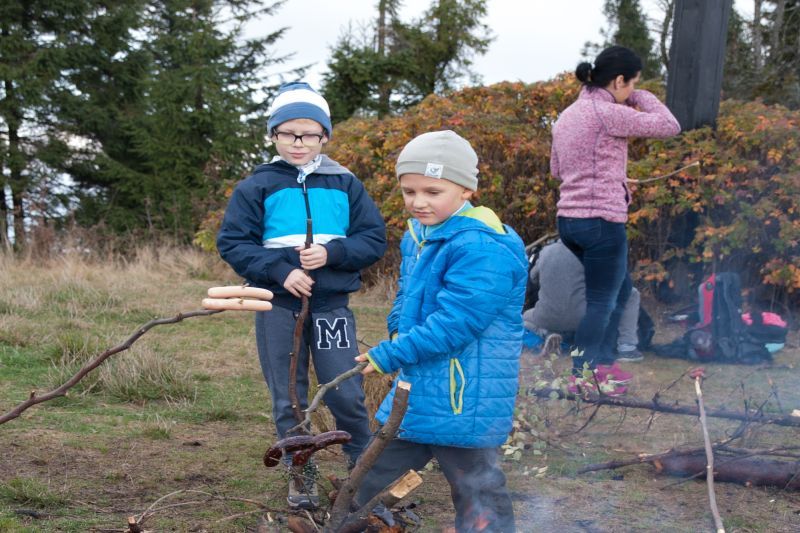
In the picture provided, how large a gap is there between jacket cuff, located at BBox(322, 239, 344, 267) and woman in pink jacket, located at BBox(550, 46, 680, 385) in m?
2.11

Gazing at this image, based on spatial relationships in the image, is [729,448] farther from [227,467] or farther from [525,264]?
[227,467]

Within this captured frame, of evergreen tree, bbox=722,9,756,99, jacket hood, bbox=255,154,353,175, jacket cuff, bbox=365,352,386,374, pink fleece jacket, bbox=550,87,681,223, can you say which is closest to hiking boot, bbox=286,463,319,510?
jacket cuff, bbox=365,352,386,374

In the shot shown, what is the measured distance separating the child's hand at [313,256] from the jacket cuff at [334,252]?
0.03 m

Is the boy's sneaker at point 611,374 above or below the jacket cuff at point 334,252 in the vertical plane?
below

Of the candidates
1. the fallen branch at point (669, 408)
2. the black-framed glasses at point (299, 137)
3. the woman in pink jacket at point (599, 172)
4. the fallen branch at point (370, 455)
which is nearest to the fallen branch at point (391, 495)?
the fallen branch at point (370, 455)

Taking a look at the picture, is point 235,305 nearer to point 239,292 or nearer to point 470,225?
point 239,292

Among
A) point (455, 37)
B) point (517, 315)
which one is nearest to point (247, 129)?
point (455, 37)

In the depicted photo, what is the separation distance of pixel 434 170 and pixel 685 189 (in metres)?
4.60

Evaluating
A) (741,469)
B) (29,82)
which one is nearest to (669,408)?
(741,469)

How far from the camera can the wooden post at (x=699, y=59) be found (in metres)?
6.99

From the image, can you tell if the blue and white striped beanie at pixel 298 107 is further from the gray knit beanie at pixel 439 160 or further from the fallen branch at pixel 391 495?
the fallen branch at pixel 391 495

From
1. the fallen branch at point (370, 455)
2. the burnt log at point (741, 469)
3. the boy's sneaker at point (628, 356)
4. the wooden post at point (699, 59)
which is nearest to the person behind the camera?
the fallen branch at point (370, 455)

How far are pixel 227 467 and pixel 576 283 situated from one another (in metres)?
2.83

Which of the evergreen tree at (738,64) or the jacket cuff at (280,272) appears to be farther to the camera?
the evergreen tree at (738,64)
